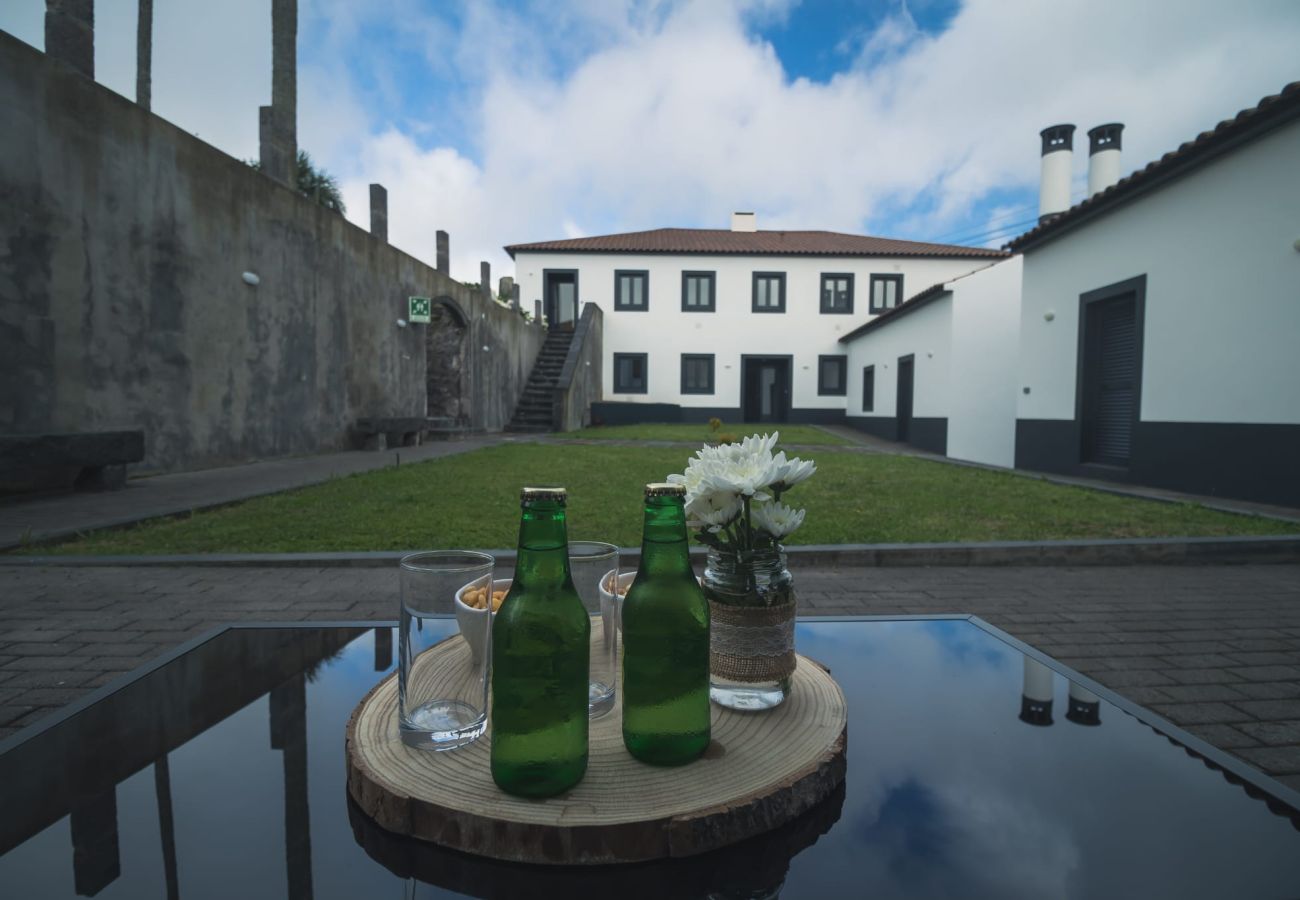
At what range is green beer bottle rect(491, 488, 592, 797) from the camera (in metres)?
0.76

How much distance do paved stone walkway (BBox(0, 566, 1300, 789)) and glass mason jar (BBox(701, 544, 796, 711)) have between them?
1.72 metres

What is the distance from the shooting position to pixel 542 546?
0.76 m

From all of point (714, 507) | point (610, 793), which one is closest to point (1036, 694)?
point (714, 507)

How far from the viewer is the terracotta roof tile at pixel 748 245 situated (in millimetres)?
23891

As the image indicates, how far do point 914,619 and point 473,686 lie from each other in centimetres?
129

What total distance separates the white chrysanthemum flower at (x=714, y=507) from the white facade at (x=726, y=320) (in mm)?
23189

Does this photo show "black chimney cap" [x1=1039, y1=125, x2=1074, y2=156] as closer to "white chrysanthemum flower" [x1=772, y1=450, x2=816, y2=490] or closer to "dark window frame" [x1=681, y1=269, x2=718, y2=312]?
"dark window frame" [x1=681, y1=269, x2=718, y2=312]

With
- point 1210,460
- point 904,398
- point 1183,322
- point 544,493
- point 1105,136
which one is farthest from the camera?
point 904,398

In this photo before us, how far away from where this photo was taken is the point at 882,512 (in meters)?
5.84

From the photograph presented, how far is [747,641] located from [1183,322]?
9046 millimetres

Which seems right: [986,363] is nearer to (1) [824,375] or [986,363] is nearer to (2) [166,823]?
(1) [824,375]

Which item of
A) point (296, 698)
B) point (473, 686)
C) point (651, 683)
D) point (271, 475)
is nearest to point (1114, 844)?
point (651, 683)

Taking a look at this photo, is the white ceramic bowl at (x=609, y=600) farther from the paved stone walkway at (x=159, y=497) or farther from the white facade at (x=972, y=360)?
the white facade at (x=972, y=360)

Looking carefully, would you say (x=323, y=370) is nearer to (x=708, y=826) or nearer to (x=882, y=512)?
(x=882, y=512)
